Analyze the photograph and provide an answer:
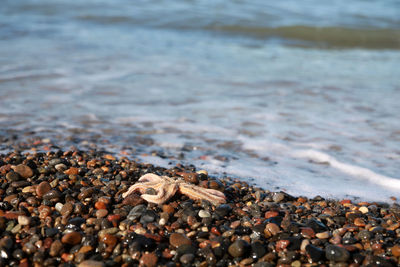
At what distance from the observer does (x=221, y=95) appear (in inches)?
249

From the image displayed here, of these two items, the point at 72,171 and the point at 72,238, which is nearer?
the point at 72,238

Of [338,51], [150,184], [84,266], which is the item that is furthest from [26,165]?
A: [338,51]

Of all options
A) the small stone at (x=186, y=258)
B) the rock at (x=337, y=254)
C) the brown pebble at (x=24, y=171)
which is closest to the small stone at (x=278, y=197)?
the rock at (x=337, y=254)

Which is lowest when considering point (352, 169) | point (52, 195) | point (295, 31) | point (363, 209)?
point (352, 169)

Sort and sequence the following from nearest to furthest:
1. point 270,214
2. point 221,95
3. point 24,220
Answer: point 24,220, point 270,214, point 221,95

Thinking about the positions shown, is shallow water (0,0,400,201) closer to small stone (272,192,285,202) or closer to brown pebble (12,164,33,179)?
small stone (272,192,285,202)

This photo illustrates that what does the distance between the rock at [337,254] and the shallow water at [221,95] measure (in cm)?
99

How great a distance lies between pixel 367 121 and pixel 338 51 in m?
6.26

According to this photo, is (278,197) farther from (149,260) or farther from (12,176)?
(12,176)

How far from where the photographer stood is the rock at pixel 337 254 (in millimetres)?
2295

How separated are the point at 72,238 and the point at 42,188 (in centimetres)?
63

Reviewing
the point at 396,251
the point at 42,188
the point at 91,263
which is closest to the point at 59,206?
the point at 42,188

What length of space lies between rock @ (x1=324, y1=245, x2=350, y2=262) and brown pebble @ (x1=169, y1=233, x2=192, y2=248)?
0.78m

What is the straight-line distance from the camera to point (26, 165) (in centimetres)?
314
